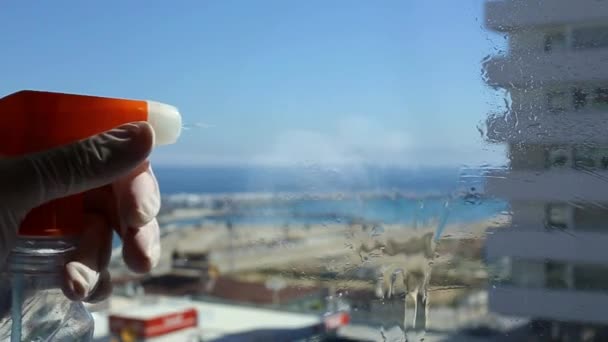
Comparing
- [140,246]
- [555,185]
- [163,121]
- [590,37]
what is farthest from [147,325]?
[590,37]

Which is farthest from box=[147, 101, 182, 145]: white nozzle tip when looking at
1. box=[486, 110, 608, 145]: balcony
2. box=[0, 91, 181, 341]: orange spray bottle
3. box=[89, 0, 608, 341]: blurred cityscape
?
box=[486, 110, 608, 145]: balcony

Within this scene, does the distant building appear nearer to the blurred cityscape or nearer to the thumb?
the blurred cityscape

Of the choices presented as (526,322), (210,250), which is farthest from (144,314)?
(526,322)

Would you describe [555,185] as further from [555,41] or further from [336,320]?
[336,320]

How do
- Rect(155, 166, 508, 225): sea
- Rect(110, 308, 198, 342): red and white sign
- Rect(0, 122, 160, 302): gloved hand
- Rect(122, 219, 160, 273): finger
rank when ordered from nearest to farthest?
Rect(0, 122, 160, 302): gloved hand, Rect(122, 219, 160, 273): finger, Rect(155, 166, 508, 225): sea, Rect(110, 308, 198, 342): red and white sign

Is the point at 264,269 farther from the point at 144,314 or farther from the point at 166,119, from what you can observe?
the point at 166,119
